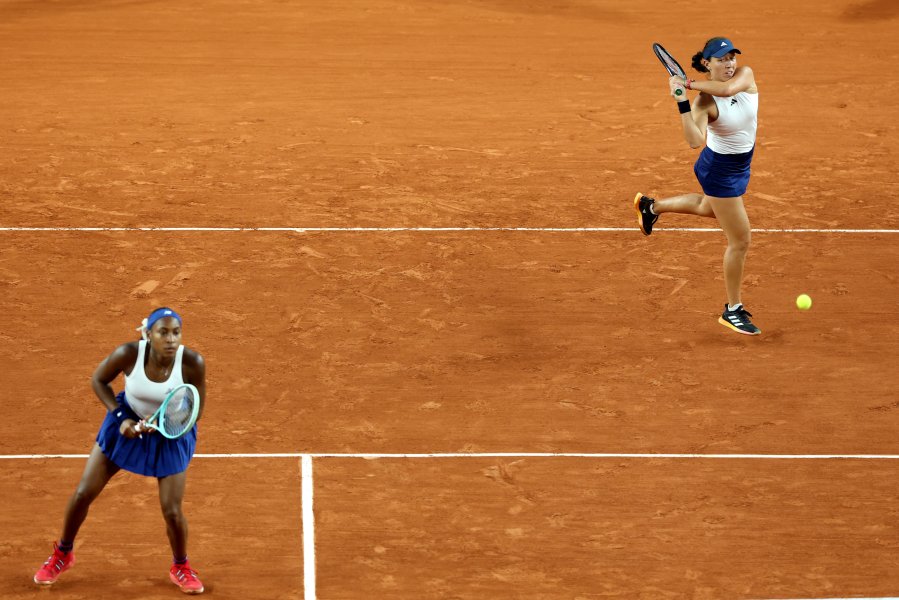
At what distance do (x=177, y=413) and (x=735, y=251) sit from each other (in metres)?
5.35

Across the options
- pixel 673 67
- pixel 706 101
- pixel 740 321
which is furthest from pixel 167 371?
pixel 740 321

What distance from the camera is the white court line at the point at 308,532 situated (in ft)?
25.3

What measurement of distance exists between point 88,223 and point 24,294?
166cm

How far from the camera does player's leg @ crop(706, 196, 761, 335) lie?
10609 mm

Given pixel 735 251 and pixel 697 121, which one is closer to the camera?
pixel 697 121

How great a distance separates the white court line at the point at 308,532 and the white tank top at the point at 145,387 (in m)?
1.41

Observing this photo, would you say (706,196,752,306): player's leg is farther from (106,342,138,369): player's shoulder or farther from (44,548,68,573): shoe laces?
(44,548,68,573): shoe laces

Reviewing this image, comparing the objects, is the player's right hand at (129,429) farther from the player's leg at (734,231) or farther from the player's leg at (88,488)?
the player's leg at (734,231)

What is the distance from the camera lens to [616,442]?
9.36 m

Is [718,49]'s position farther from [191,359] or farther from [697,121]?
[191,359]

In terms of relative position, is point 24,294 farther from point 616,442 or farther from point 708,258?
point 708,258

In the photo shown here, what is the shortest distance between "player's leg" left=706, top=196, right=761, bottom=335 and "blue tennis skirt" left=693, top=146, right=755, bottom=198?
0.25ft

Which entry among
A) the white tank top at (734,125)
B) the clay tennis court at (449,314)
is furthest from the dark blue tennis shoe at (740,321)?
the white tank top at (734,125)

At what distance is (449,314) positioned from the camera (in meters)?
11.3
